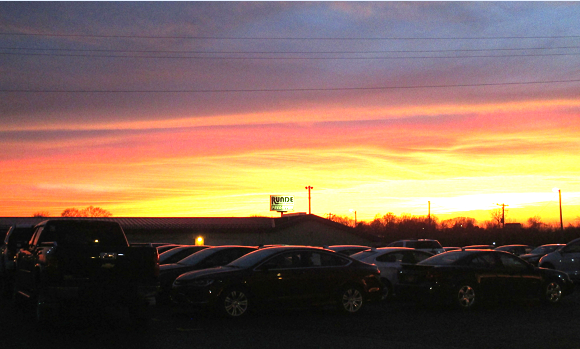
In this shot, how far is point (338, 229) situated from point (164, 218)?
15603 mm

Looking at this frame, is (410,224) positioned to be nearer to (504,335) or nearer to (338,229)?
(338,229)

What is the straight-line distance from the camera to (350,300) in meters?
13.0

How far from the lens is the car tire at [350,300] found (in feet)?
42.4

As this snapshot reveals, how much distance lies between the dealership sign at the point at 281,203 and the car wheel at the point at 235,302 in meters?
52.1

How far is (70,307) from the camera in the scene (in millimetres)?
10227

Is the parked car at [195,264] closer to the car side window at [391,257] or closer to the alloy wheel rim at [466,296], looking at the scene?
the car side window at [391,257]

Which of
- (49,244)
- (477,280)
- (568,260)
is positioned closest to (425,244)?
(568,260)

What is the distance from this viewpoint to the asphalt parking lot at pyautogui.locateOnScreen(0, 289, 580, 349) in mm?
9211

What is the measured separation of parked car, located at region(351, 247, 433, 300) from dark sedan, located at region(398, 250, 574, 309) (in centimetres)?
169

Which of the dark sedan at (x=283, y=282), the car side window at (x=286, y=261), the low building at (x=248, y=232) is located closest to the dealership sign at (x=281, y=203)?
the low building at (x=248, y=232)

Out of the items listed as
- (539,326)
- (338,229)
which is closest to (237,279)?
(539,326)

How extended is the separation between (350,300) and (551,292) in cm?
561

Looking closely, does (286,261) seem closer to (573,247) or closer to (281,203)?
(573,247)

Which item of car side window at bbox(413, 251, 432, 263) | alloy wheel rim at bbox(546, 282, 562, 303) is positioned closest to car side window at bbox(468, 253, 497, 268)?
alloy wheel rim at bbox(546, 282, 562, 303)
